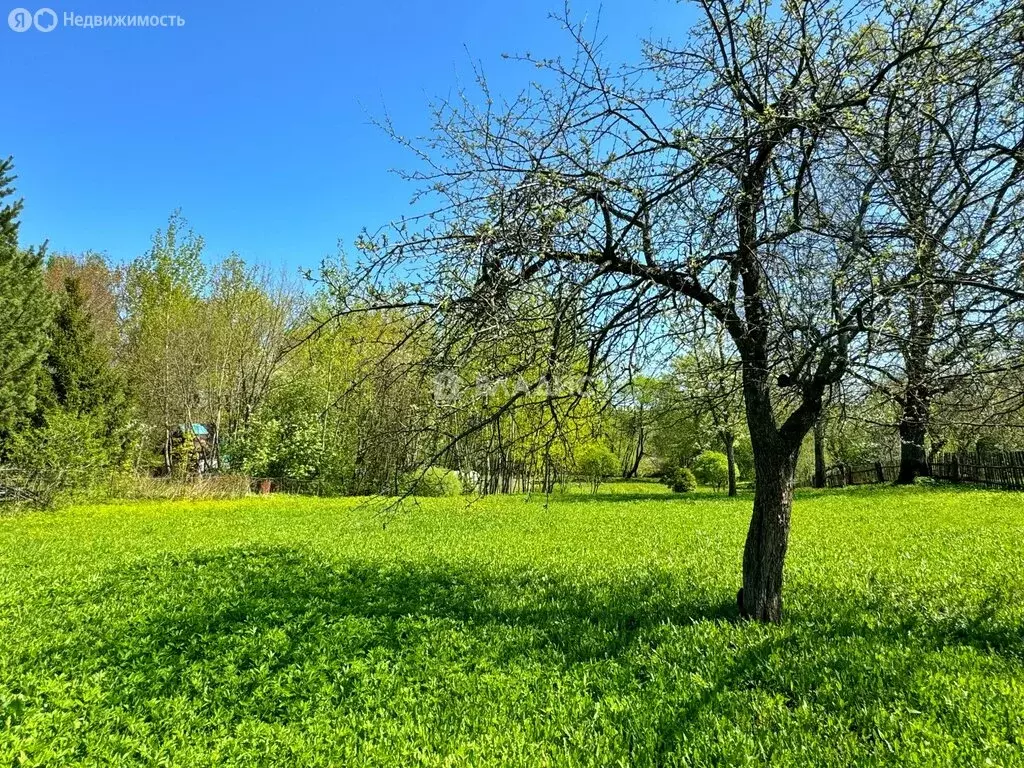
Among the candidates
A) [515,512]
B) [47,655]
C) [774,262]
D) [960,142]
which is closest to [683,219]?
[774,262]

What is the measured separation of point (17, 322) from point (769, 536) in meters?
15.6

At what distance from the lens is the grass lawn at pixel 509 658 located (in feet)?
8.80

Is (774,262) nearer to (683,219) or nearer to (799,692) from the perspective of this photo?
(683,219)

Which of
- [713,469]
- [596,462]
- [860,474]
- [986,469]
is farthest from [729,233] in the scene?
[860,474]

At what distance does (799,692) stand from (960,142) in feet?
12.7

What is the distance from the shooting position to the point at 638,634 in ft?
13.8

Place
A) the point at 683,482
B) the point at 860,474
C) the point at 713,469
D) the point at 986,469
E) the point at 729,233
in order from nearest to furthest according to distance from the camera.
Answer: the point at 729,233 → the point at 986,469 → the point at 683,482 → the point at 713,469 → the point at 860,474

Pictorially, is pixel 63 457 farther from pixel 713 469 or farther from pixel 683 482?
pixel 713 469

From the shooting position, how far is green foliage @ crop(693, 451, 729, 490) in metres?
24.9

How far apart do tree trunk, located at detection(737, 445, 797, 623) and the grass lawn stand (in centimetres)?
26

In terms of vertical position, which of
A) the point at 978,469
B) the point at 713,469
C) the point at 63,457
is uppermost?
the point at 63,457

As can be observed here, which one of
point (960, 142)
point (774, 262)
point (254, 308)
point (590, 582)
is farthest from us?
point (254, 308)

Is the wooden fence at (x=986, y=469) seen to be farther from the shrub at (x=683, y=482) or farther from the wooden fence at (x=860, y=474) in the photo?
the shrub at (x=683, y=482)

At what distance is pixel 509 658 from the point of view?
12.5 ft
